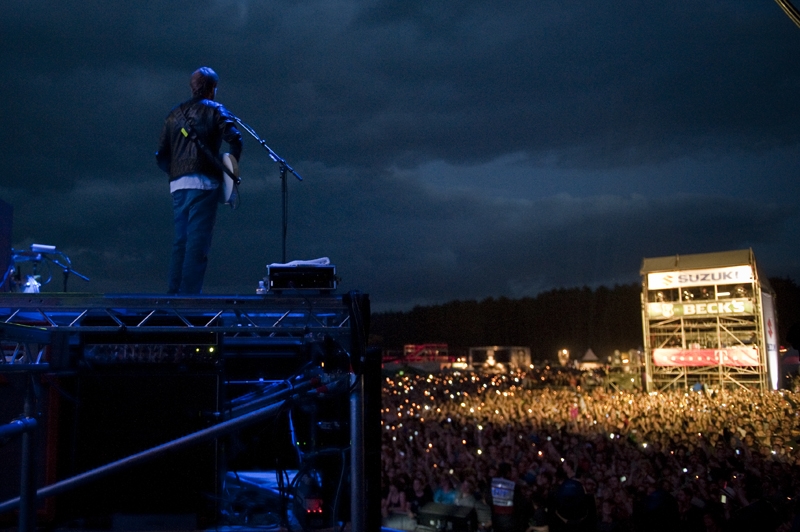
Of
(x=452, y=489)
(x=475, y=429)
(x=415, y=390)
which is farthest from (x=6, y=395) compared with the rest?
(x=415, y=390)

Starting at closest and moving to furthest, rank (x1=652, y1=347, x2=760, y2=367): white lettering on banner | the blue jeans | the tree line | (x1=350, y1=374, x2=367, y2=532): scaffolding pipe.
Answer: (x1=350, y1=374, x2=367, y2=532): scaffolding pipe
the blue jeans
(x1=652, y1=347, x2=760, y2=367): white lettering on banner
the tree line

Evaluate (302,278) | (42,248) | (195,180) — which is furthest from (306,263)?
(42,248)

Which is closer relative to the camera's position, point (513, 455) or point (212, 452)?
point (212, 452)

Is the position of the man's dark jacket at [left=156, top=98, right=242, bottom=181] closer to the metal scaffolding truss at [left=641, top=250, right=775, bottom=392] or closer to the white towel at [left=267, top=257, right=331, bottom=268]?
the white towel at [left=267, top=257, right=331, bottom=268]

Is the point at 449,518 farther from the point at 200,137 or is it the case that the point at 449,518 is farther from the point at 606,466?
the point at 200,137

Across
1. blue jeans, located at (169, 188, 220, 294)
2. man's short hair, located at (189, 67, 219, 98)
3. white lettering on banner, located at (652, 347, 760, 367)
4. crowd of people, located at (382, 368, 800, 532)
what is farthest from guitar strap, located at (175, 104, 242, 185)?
white lettering on banner, located at (652, 347, 760, 367)

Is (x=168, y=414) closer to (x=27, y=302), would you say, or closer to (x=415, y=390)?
(x=27, y=302)

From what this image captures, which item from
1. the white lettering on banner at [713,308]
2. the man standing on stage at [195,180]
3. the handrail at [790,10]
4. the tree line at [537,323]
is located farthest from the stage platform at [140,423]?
the tree line at [537,323]

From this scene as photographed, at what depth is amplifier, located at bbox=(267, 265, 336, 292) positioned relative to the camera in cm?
297

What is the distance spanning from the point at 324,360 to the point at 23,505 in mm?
1324

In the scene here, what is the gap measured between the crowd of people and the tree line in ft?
122

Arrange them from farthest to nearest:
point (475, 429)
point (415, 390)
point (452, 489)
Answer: point (415, 390), point (475, 429), point (452, 489)

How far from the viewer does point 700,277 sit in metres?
18.8

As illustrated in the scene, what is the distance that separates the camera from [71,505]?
3674 mm
